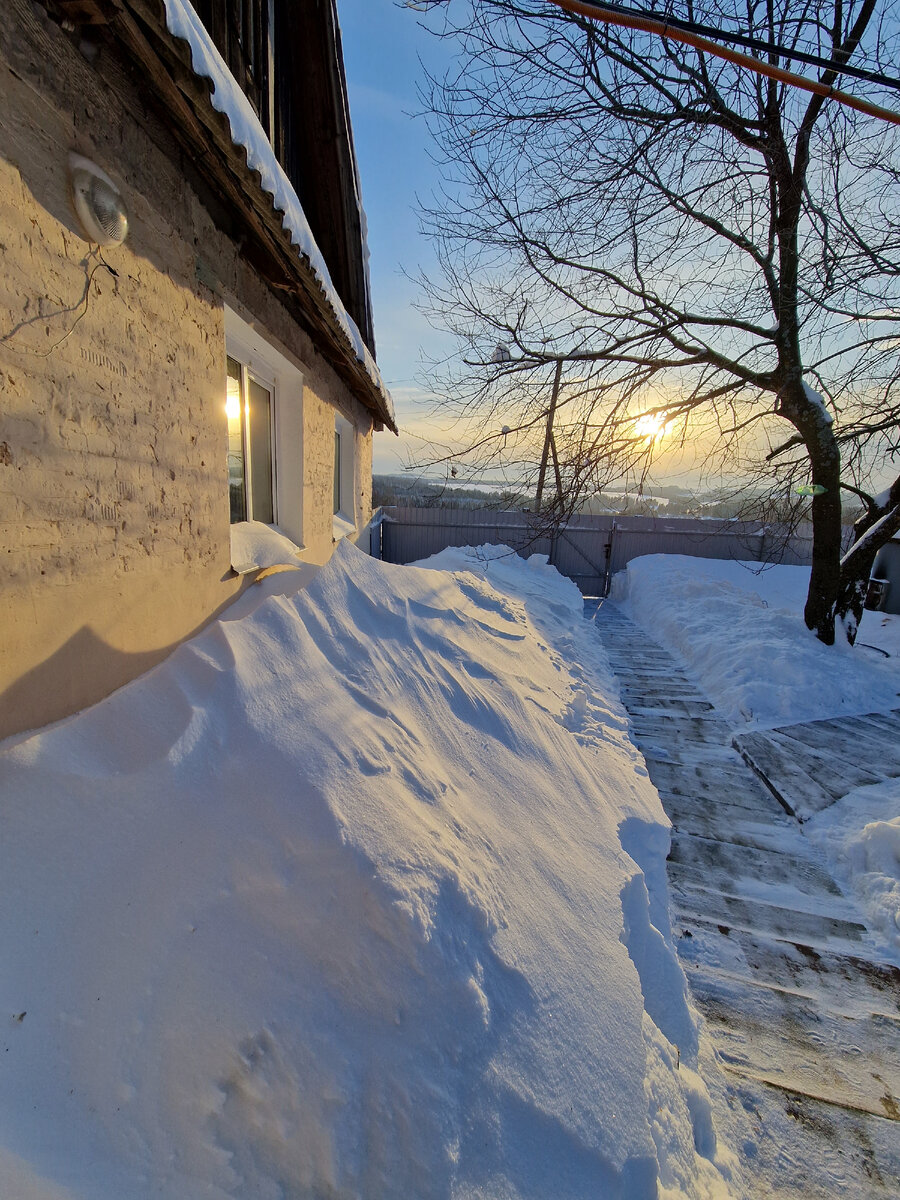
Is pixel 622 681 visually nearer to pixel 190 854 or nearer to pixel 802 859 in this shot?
pixel 802 859

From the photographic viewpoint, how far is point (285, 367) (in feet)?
12.3

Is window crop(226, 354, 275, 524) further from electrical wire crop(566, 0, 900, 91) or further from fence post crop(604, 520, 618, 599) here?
fence post crop(604, 520, 618, 599)

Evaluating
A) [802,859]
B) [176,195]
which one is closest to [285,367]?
[176,195]

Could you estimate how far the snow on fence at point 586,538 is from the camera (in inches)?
534

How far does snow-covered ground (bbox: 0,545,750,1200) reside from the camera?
971 mm

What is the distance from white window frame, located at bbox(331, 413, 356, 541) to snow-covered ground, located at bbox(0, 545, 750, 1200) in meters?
4.86

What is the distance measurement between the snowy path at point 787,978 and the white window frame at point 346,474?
5038 millimetres

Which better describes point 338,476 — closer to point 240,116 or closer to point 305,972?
point 240,116

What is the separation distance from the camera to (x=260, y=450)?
380 cm

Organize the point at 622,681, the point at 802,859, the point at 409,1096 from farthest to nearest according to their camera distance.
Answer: the point at 622,681
the point at 802,859
the point at 409,1096

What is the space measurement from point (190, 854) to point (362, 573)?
1964 millimetres

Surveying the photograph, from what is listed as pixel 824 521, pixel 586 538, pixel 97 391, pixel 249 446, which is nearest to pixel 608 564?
pixel 586 538

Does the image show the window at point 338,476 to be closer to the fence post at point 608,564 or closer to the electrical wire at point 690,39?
the electrical wire at point 690,39

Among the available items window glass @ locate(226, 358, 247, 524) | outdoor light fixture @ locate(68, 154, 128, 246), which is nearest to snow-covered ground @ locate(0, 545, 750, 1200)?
outdoor light fixture @ locate(68, 154, 128, 246)
